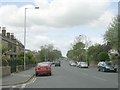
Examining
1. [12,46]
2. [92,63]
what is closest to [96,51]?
[92,63]

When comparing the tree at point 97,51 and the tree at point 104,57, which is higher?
the tree at point 97,51

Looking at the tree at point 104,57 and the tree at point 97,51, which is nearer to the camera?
the tree at point 104,57

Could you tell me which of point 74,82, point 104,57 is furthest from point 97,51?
point 74,82


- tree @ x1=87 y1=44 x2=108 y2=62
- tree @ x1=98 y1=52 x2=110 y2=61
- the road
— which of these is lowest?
the road

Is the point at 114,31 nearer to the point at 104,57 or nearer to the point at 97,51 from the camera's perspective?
the point at 104,57

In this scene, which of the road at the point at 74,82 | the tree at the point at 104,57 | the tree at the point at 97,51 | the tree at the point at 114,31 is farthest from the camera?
the tree at the point at 97,51

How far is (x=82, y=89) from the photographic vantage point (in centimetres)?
1852

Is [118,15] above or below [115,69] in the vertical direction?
above

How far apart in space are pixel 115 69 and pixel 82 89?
33.2 m

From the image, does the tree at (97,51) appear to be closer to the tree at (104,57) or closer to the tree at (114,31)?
the tree at (104,57)

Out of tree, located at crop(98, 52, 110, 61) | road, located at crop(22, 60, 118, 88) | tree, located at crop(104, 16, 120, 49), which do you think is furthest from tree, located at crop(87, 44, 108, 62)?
road, located at crop(22, 60, 118, 88)

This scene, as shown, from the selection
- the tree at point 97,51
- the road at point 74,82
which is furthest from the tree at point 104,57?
the road at point 74,82

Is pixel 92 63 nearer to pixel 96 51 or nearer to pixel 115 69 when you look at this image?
pixel 96 51

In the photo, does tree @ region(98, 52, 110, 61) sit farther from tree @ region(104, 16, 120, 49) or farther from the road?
the road
